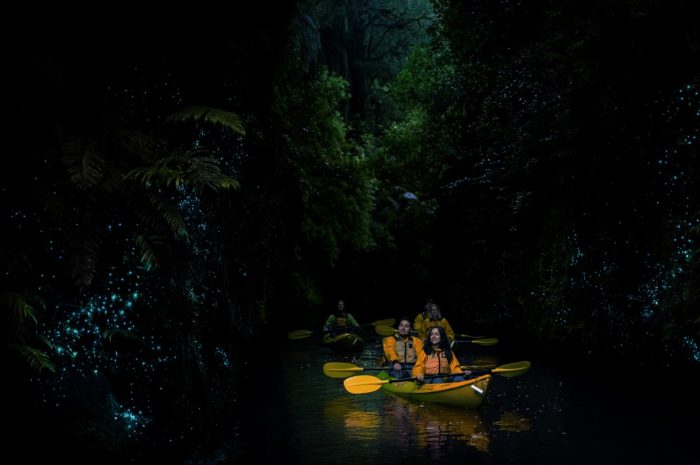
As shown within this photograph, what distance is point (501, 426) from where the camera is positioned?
28.1 ft

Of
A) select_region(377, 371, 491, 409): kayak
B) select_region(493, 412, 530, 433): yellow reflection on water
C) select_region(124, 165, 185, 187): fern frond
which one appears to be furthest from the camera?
select_region(377, 371, 491, 409): kayak

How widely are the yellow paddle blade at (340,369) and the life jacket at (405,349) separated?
1.11 metres

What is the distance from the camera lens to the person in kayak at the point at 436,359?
33.9ft

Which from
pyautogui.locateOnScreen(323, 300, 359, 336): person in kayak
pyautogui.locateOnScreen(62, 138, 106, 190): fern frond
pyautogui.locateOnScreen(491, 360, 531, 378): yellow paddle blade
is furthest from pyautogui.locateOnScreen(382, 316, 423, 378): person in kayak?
pyautogui.locateOnScreen(62, 138, 106, 190): fern frond

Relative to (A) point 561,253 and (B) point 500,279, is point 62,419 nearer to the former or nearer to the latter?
(A) point 561,253

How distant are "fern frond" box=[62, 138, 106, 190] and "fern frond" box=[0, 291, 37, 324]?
100 cm

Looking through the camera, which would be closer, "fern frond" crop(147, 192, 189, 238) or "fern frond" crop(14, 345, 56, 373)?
"fern frond" crop(14, 345, 56, 373)

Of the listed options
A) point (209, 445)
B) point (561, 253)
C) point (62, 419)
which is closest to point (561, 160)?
point (561, 253)

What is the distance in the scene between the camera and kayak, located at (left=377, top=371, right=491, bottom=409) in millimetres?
9156

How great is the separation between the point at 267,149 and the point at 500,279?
8.03 metres

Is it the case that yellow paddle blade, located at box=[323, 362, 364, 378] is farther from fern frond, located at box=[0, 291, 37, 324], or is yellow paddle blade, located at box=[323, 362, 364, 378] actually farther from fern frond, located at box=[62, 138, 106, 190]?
fern frond, located at box=[0, 291, 37, 324]

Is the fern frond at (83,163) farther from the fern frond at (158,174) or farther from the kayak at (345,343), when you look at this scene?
the kayak at (345,343)

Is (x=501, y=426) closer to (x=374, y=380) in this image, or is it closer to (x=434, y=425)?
(x=434, y=425)

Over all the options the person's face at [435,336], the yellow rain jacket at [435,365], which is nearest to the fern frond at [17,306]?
the person's face at [435,336]
